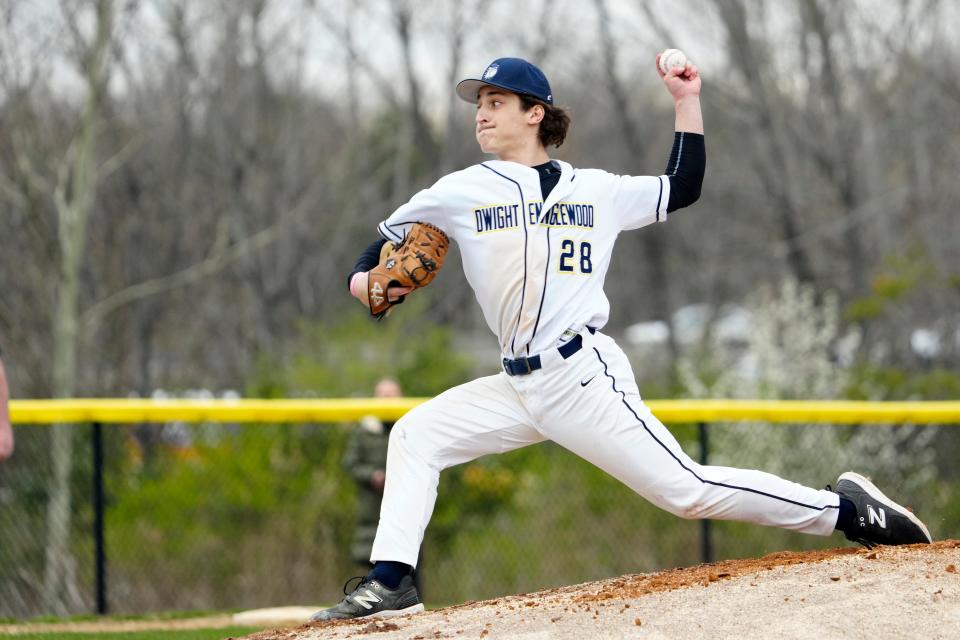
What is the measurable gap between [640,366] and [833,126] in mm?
4251

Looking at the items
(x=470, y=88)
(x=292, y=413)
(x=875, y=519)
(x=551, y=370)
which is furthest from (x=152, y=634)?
(x=875, y=519)

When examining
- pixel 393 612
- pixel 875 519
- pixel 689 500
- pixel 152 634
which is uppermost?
pixel 689 500

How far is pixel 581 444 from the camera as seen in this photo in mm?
4230

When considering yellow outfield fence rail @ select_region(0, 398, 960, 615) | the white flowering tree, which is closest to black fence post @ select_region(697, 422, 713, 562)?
yellow outfield fence rail @ select_region(0, 398, 960, 615)

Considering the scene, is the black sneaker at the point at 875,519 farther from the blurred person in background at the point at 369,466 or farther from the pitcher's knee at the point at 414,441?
the blurred person in background at the point at 369,466

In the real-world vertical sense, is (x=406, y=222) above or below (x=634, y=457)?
above

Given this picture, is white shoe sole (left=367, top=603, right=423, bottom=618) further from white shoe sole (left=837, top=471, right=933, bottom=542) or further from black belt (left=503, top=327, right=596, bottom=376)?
white shoe sole (left=837, top=471, right=933, bottom=542)

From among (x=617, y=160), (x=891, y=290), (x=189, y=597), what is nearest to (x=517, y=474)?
(x=189, y=597)

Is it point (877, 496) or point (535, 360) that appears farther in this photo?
point (877, 496)

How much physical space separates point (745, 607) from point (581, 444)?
0.77 meters

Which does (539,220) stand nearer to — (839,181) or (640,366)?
(640,366)

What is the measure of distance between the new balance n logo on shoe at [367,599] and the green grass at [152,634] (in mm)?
1470

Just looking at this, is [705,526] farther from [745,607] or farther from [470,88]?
[470,88]

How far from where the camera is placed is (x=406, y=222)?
4.29 metres
